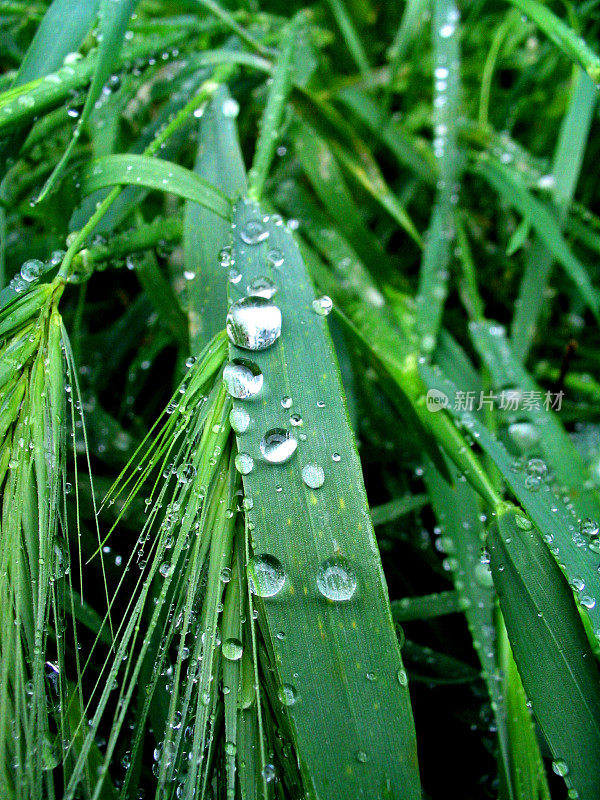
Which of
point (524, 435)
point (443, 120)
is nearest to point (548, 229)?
point (443, 120)

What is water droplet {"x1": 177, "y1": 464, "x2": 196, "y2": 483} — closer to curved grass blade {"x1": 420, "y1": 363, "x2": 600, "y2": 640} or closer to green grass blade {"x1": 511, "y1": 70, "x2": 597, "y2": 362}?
curved grass blade {"x1": 420, "y1": 363, "x2": 600, "y2": 640}

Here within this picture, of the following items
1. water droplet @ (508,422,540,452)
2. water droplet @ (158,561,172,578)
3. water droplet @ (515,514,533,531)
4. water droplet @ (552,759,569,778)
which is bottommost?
water droplet @ (552,759,569,778)

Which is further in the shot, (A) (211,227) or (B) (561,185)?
(B) (561,185)

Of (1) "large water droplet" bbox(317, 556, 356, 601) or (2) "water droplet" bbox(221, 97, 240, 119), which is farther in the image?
(2) "water droplet" bbox(221, 97, 240, 119)

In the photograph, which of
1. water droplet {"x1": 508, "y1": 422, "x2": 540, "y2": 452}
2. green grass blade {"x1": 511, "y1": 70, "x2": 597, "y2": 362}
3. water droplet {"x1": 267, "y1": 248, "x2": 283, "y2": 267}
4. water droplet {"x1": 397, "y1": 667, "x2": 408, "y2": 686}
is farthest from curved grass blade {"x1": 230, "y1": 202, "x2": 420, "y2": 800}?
green grass blade {"x1": 511, "y1": 70, "x2": 597, "y2": 362}

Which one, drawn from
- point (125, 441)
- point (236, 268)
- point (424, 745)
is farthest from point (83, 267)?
point (424, 745)
